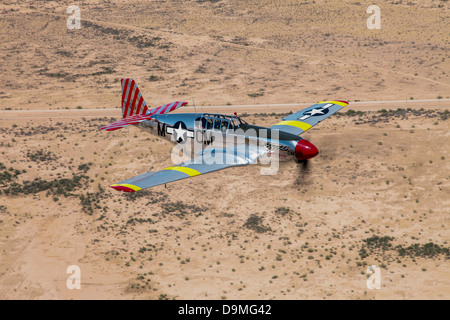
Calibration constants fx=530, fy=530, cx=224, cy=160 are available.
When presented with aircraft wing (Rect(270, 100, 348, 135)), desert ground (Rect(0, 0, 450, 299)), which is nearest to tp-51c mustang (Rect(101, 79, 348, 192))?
aircraft wing (Rect(270, 100, 348, 135))

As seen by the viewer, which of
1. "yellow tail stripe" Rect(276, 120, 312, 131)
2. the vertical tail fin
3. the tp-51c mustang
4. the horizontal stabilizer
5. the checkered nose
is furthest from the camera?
the vertical tail fin

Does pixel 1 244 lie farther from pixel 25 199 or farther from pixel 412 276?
pixel 412 276

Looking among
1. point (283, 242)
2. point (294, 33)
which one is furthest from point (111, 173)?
point (294, 33)

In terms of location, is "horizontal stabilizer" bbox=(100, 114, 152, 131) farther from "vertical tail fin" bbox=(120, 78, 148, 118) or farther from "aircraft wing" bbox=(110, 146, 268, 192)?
"aircraft wing" bbox=(110, 146, 268, 192)

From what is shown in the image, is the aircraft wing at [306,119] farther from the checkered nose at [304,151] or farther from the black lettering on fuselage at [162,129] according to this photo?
the black lettering on fuselage at [162,129]

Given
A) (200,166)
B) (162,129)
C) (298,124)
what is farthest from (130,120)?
(298,124)

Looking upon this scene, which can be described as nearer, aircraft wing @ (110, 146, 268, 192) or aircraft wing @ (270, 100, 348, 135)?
aircraft wing @ (110, 146, 268, 192)

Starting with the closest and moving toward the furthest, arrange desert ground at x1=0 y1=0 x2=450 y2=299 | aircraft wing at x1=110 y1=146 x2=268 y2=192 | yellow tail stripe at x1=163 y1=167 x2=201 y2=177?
1. aircraft wing at x1=110 y1=146 x2=268 y2=192
2. yellow tail stripe at x1=163 y1=167 x2=201 y2=177
3. desert ground at x1=0 y1=0 x2=450 y2=299
